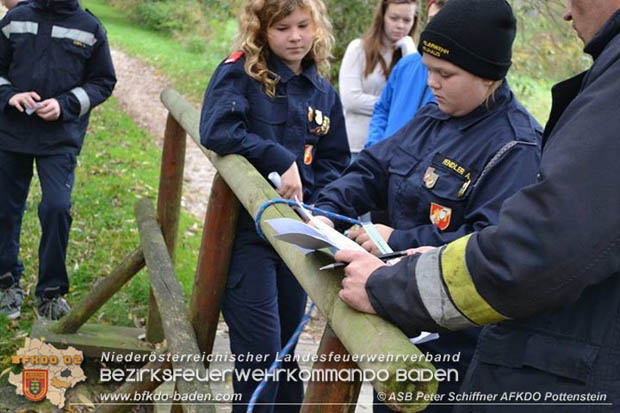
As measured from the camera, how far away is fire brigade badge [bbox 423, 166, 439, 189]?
7.57 ft

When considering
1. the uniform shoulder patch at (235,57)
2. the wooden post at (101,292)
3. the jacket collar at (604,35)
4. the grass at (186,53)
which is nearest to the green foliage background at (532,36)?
the grass at (186,53)

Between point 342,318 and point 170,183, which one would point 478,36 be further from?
point 170,183

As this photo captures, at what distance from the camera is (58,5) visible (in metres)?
4.41

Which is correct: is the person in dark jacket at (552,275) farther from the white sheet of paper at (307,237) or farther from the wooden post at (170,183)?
the wooden post at (170,183)

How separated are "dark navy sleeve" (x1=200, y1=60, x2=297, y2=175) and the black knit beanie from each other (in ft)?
3.17

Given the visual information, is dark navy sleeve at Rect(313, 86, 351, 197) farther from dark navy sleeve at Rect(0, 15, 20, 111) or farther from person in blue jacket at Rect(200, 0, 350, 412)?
dark navy sleeve at Rect(0, 15, 20, 111)

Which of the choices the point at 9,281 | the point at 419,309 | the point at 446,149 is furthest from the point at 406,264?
the point at 9,281

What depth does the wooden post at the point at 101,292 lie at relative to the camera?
422cm

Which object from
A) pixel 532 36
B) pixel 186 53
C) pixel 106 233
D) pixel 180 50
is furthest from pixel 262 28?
pixel 180 50

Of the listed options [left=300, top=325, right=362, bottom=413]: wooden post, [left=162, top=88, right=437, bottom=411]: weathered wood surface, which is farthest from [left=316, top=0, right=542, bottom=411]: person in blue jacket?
[left=300, top=325, right=362, bottom=413]: wooden post

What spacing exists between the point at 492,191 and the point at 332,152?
132 cm

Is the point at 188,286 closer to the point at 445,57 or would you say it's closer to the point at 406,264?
the point at 445,57

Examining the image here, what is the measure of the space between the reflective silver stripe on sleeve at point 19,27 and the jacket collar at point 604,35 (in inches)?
143

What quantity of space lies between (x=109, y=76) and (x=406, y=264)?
3.47 metres
